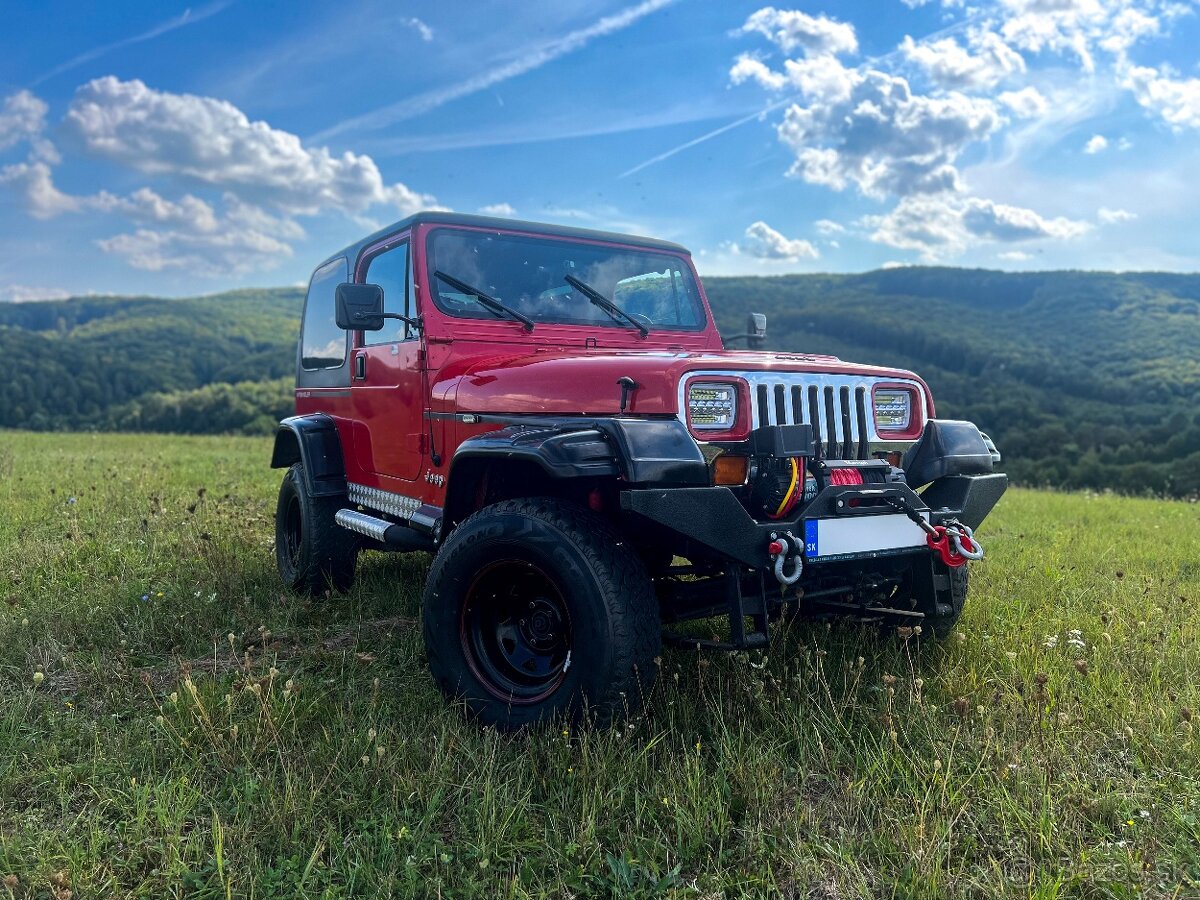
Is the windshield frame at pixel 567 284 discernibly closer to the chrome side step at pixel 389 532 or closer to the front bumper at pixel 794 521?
the chrome side step at pixel 389 532

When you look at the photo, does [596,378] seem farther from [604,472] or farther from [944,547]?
[944,547]

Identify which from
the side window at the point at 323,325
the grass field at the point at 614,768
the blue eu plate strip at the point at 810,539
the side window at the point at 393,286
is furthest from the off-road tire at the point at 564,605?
Result: the side window at the point at 323,325

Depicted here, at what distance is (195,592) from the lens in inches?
189

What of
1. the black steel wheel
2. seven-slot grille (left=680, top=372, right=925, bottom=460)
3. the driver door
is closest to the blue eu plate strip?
seven-slot grille (left=680, top=372, right=925, bottom=460)

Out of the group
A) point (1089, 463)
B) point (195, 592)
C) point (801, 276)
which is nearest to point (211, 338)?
point (801, 276)

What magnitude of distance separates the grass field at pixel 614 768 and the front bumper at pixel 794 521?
21.5 inches

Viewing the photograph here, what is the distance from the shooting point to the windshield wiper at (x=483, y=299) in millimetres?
4141

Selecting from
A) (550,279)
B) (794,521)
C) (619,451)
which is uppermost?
(550,279)

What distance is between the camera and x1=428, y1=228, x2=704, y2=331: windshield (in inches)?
165

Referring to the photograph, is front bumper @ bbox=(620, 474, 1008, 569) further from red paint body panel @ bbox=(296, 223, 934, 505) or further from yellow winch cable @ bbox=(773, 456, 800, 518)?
red paint body panel @ bbox=(296, 223, 934, 505)

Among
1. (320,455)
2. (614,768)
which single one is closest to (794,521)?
(614,768)

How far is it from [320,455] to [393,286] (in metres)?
1.28

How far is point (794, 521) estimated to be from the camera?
2.89 metres

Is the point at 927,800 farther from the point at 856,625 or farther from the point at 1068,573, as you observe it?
the point at 1068,573
